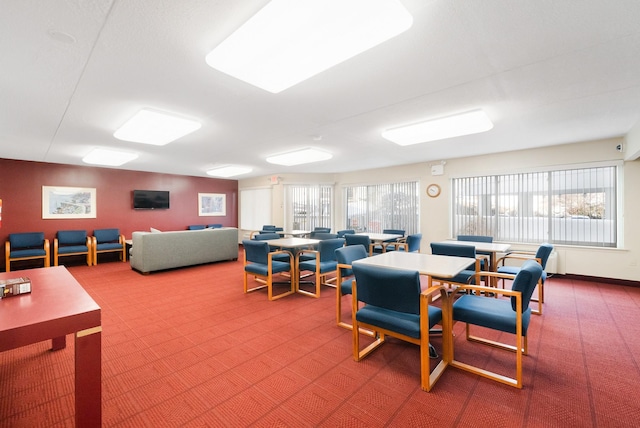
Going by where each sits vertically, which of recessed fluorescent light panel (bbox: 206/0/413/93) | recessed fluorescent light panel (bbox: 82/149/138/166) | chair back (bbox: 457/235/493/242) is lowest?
chair back (bbox: 457/235/493/242)

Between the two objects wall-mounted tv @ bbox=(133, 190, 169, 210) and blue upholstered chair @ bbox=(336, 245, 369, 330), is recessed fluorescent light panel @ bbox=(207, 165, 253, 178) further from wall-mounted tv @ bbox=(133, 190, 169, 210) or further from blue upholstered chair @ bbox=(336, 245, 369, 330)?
blue upholstered chair @ bbox=(336, 245, 369, 330)

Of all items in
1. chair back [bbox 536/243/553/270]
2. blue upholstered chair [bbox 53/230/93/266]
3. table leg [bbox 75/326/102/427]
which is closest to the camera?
table leg [bbox 75/326/102/427]

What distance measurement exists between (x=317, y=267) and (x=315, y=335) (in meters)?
1.28

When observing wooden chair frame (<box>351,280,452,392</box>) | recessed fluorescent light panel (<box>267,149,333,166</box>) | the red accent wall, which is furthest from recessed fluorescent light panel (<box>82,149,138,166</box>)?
wooden chair frame (<box>351,280,452,392</box>)

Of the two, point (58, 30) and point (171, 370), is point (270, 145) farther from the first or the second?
point (171, 370)

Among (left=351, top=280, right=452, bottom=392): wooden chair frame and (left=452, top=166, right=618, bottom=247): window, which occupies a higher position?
(left=452, top=166, right=618, bottom=247): window

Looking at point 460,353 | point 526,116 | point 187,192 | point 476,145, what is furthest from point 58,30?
point 187,192

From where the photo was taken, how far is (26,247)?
6137mm

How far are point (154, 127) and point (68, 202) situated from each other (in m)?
5.09

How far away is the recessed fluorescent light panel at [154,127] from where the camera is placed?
10.6 ft

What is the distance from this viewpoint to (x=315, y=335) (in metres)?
2.81

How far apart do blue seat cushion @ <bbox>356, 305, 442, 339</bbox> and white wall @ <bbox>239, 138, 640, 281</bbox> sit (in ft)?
14.5

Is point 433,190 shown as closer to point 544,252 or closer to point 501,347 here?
point 544,252

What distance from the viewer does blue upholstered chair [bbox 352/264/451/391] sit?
6.34ft
